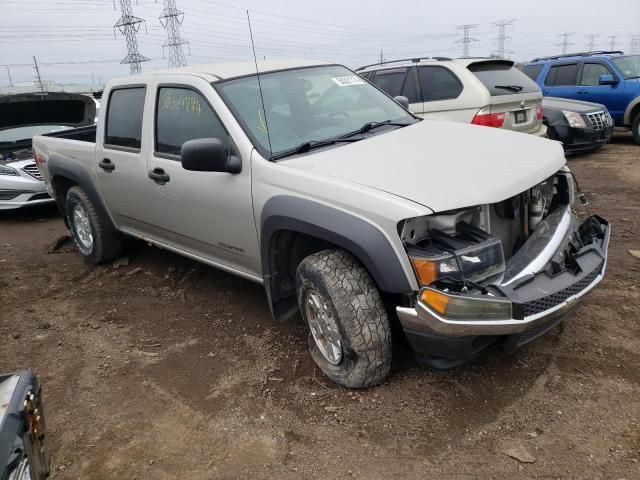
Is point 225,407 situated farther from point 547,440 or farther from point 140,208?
point 140,208

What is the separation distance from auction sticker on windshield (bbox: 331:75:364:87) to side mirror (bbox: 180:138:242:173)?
50.3 inches

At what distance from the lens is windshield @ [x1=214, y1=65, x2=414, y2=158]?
3479 mm

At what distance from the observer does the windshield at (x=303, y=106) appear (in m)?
3.48

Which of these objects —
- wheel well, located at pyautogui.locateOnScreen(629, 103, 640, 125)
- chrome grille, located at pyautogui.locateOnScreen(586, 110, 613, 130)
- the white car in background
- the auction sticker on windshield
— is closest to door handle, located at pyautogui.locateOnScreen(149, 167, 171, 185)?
the auction sticker on windshield

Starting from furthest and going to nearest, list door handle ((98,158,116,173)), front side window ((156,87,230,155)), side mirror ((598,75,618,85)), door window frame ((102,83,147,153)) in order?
side mirror ((598,75,618,85)) → door handle ((98,158,116,173)) → door window frame ((102,83,147,153)) → front side window ((156,87,230,155))

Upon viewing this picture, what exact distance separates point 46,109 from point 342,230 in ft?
22.1

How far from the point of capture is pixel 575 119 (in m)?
9.18

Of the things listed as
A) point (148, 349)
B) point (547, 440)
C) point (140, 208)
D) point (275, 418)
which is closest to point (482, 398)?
point (547, 440)

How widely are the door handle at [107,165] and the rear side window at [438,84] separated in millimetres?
4463

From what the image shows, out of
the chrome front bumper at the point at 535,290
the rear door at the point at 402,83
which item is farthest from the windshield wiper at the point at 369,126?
the rear door at the point at 402,83

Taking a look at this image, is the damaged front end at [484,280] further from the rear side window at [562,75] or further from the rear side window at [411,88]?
the rear side window at [562,75]

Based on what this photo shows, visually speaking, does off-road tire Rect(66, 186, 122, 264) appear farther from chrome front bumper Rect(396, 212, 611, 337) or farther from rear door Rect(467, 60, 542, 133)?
rear door Rect(467, 60, 542, 133)

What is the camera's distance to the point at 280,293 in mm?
3463

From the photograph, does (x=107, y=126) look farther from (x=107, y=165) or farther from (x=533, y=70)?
(x=533, y=70)
